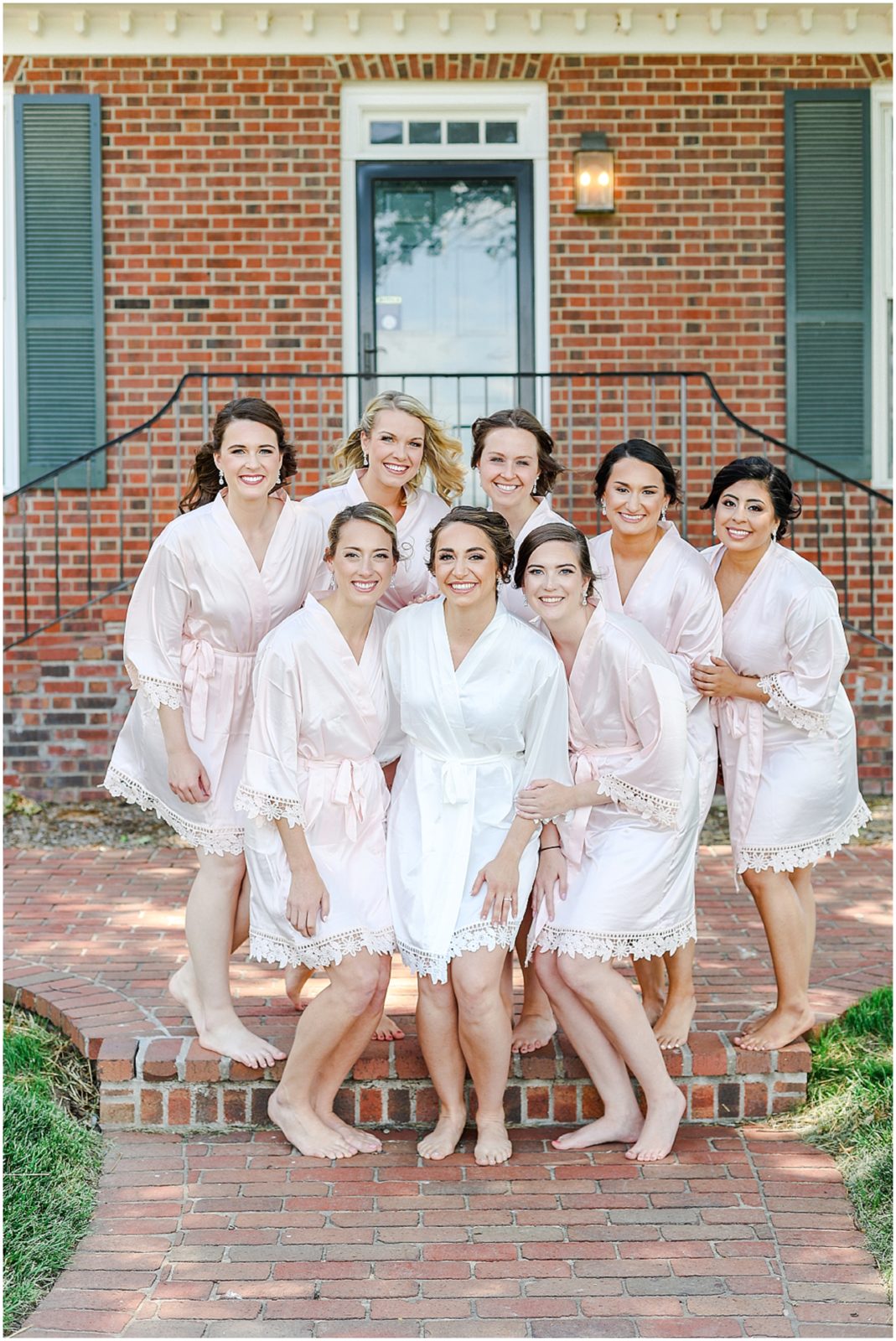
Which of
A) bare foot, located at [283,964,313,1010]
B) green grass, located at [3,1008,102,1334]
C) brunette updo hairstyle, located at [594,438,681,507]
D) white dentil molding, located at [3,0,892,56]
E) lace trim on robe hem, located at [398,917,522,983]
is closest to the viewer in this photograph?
green grass, located at [3,1008,102,1334]

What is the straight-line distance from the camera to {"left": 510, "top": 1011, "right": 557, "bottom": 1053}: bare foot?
3719 millimetres

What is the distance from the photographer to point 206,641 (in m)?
3.71

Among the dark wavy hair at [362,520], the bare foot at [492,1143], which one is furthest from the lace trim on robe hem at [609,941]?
the dark wavy hair at [362,520]

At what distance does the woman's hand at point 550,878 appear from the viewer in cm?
353

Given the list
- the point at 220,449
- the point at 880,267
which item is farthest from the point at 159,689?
the point at 880,267

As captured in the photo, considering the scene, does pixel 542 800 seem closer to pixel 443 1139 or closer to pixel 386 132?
pixel 443 1139

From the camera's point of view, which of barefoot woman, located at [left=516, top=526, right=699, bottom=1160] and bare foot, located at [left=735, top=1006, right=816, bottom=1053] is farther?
bare foot, located at [left=735, top=1006, right=816, bottom=1053]

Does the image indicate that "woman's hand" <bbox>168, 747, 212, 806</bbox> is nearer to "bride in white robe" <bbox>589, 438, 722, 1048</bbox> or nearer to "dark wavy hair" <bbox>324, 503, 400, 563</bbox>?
"dark wavy hair" <bbox>324, 503, 400, 563</bbox>

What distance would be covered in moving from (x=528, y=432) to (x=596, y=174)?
163 inches

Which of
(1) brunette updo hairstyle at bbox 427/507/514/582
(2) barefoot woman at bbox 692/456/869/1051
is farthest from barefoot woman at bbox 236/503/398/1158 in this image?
(2) barefoot woman at bbox 692/456/869/1051

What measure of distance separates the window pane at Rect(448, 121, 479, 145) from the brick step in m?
5.55

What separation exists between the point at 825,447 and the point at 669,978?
15.1 feet

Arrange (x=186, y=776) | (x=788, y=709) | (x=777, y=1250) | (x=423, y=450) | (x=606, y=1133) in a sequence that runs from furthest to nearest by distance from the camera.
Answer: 1. (x=423, y=450)
2. (x=788, y=709)
3. (x=186, y=776)
4. (x=606, y=1133)
5. (x=777, y=1250)

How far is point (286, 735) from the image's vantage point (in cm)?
340
